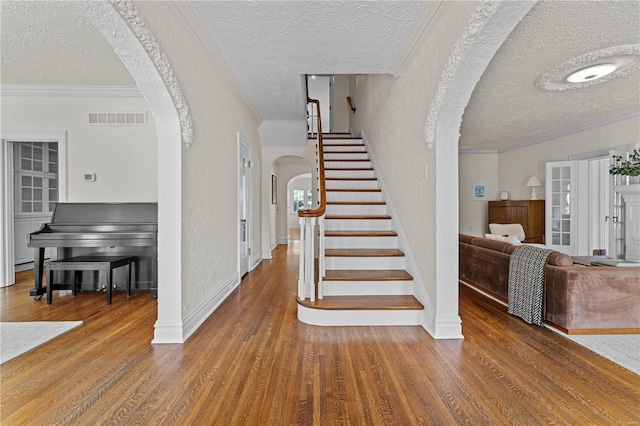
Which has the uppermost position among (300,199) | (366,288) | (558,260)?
(300,199)

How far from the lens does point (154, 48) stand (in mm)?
2227

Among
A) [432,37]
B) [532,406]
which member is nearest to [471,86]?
[432,37]

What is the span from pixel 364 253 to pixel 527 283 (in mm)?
1660

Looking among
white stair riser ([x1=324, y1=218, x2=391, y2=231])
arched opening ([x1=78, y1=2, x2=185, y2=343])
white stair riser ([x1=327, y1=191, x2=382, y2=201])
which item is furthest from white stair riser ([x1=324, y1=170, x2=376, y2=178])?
arched opening ([x1=78, y1=2, x2=185, y2=343])

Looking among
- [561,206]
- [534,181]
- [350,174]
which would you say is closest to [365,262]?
[350,174]

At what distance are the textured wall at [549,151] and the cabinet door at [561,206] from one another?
322mm

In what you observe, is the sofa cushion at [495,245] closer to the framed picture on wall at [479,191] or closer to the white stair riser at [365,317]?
the white stair riser at [365,317]

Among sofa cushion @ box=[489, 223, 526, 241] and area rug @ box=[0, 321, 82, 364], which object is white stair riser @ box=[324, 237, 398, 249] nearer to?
area rug @ box=[0, 321, 82, 364]

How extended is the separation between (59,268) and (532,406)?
4.59 metres

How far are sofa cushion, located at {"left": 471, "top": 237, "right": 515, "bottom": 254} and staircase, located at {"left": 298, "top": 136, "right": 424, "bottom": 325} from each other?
1096mm

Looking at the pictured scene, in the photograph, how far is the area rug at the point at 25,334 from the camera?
2.48 meters

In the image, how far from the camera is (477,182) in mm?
8203

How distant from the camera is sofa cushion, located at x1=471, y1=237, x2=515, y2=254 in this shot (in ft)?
11.9

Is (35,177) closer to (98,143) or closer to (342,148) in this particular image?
(98,143)
